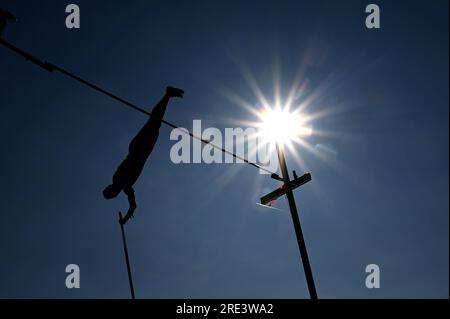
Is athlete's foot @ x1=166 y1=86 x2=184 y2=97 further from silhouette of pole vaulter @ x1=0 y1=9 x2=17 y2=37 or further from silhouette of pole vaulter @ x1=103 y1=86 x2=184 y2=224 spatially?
silhouette of pole vaulter @ x1=0 y1=9 x2=17 y2=37

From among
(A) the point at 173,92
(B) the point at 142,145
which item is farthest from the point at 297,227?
(A) the point at 173,92

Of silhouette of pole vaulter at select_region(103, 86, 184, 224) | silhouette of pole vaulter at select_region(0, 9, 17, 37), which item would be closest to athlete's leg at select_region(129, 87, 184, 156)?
silhouette of pole vaulter at select_region(103, 86, 184, 224)

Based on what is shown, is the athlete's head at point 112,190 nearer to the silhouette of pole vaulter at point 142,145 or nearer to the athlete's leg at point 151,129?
the silhouette of pole vaulter at point 142,145

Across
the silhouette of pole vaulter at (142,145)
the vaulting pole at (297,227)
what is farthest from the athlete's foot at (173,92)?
the vaulting pole at (297,227)

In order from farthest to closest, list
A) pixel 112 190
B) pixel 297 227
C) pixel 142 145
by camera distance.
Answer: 1. pixel 297 227
2. pixel 112 190
3. pixel 142 145

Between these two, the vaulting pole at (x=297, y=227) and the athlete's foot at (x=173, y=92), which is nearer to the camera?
the athlete's foot at (x=173, y=92)

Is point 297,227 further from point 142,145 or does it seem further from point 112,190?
point 112,190

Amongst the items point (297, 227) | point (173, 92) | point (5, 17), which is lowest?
point (297, 227)

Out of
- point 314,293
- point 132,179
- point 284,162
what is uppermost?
point 284,162

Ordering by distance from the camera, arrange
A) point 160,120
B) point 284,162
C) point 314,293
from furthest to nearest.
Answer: point 284,162 < point 314,293 < point 160,120
